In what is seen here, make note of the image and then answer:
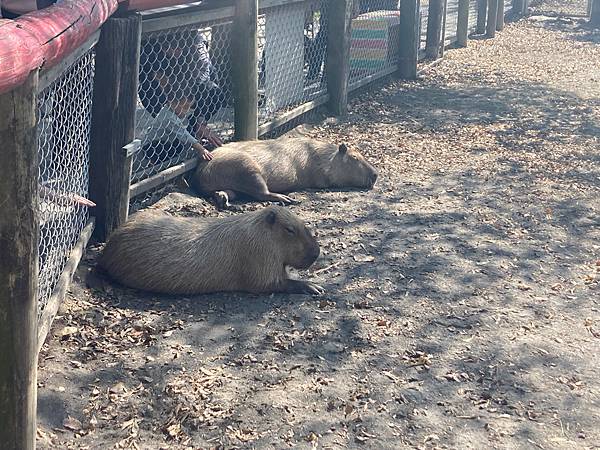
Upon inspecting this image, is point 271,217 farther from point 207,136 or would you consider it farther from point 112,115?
point 207,136

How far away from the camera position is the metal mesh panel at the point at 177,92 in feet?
20.0

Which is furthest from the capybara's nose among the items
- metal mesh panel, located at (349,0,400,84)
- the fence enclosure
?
metal mesh panel, located at (349,0,400,84)

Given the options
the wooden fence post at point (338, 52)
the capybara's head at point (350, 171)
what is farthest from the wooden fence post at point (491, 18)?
the capybara's head at point (350, 171)

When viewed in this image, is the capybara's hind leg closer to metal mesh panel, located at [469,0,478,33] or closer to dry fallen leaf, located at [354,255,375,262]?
dry fallen leaf, located at [354,255,375,262]

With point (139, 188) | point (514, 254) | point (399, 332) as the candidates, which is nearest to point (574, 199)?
point (514, 254)

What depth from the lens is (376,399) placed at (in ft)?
11.9

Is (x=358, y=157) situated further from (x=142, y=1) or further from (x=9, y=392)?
(x=9, y=392)

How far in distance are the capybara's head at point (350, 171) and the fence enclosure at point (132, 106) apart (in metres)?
0.73

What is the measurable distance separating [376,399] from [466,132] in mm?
5365

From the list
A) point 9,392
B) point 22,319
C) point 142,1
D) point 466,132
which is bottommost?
point 466,132

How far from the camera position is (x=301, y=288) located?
478 cm

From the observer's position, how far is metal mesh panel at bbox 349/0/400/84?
32.8ft

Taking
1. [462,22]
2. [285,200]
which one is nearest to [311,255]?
[285,200]

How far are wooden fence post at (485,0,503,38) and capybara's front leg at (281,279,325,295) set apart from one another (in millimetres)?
11189
